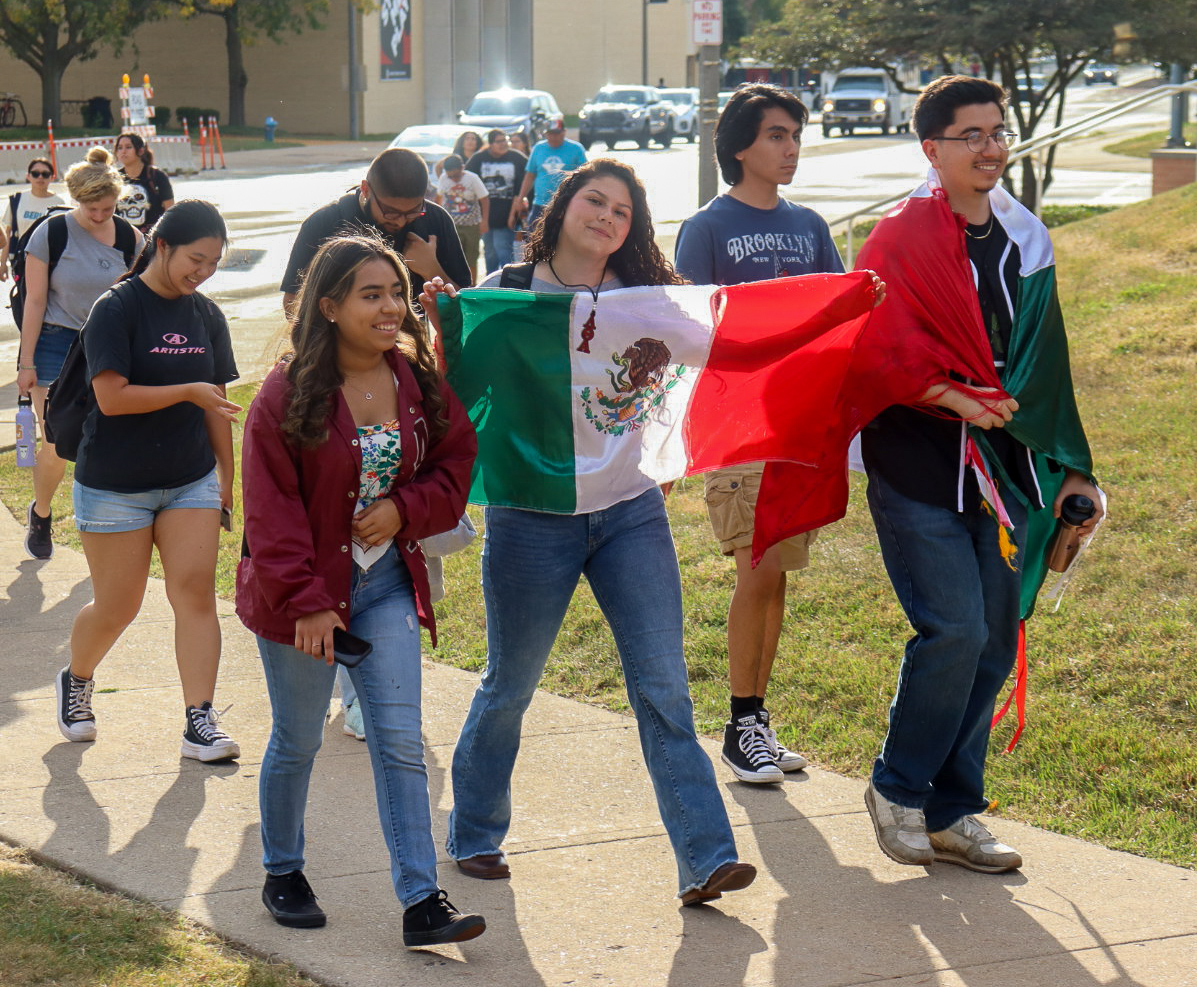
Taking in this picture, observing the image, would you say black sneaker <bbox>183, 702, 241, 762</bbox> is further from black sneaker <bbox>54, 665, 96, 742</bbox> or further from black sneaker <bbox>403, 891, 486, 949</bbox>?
black sneaker <bbox>403, 891, 486, 949</bbox>

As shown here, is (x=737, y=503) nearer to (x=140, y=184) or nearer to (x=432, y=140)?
(x=140, y=184)

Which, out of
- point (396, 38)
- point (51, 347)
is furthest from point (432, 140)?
point (396, 38)

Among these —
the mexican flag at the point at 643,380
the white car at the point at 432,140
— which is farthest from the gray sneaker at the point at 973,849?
the white car at the point at 432,140

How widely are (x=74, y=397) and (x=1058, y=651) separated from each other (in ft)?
12.2

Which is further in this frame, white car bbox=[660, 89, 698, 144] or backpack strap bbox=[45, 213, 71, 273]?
white car bbox=[660, 89, 698, 144]

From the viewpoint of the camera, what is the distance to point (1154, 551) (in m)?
6.82

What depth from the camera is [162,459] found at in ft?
16.8

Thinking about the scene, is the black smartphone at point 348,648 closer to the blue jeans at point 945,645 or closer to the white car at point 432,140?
the blue jeans at point 945,645

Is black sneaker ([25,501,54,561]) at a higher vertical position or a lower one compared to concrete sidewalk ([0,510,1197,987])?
higher

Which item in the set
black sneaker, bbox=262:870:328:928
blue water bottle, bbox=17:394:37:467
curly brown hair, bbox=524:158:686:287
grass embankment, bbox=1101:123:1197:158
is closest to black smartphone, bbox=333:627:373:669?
black sneaker, bbox=262:870:328:928

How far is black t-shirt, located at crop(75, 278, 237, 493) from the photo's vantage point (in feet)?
16.2

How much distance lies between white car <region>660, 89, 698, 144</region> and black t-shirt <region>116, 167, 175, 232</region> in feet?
144

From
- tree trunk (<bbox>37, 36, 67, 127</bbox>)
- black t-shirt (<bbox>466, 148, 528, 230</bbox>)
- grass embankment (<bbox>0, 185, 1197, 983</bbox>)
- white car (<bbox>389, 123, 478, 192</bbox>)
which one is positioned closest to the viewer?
grass embankment (<bbox>0, 185, 1197, 983</bbox>)

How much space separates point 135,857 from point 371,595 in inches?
47.7
